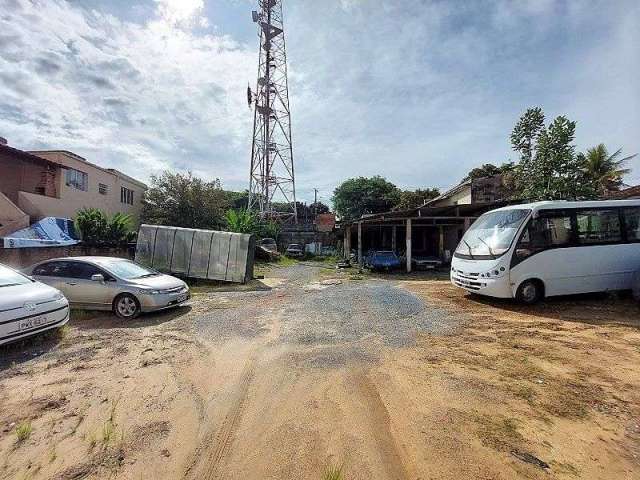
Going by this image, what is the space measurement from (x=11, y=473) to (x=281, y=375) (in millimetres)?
2649

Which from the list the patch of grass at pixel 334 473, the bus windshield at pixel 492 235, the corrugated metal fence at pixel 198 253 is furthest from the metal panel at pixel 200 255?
the patch of grass at pixel 334 473

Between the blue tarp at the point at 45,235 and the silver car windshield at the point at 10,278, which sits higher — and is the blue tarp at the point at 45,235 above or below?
above

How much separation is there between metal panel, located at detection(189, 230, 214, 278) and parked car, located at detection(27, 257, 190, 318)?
703 centimetres

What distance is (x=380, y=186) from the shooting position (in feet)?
150

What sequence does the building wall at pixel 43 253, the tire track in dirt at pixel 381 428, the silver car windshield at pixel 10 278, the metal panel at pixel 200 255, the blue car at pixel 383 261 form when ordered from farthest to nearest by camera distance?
1. the blue car at pixel 383 261
2. the metal panel at pixel 200 255
3. the building wall at pixel 43 253
4. the silver car windshield at pixel 10 278
5. the tire track in dirt at pixel 381 428

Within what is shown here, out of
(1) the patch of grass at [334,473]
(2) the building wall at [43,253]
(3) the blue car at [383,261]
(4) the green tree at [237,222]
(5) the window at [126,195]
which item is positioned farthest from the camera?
A: (5) the window at [126,195]

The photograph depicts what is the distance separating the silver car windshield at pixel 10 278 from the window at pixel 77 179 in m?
16.1

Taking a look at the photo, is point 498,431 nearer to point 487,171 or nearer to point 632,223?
point 632,223

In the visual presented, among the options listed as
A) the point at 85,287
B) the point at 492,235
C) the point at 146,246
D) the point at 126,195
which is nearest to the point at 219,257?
the point at 146,246

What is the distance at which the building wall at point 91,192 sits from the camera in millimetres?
19000

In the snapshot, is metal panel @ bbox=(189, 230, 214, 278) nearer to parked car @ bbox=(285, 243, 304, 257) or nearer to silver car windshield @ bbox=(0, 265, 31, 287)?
silver car windshield @ bbox=(0, 265, 31, 287)

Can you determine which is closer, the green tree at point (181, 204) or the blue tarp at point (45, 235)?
the blue tarp at point (45, 235)

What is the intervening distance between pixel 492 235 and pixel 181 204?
24418 mm

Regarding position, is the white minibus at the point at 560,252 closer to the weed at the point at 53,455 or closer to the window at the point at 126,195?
the weed at the point at 53,455
